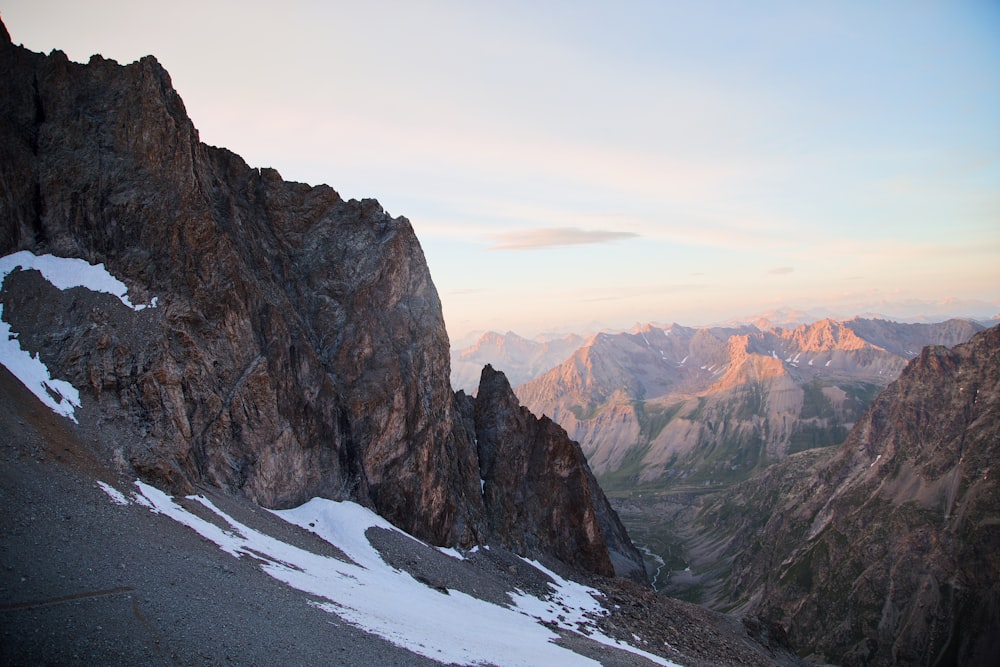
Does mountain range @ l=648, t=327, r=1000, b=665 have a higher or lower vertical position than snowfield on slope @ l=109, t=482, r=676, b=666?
lower

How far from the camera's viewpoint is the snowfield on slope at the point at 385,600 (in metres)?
36.0

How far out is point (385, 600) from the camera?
138 ft

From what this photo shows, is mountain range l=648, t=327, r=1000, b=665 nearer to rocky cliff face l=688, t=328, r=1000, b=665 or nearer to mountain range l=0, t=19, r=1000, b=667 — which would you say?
rocky cliff face l=688, t=328, r=1000, b=665

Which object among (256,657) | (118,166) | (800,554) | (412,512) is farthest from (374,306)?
(800,554)

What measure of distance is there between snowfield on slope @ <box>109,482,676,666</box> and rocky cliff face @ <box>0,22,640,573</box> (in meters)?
5.04

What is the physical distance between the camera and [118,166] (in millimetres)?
56375

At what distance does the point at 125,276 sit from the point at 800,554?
21019 centimetres

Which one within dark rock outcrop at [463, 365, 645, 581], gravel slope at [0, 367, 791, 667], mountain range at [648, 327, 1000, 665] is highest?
gravel slope at [0, 367, 791, 667]

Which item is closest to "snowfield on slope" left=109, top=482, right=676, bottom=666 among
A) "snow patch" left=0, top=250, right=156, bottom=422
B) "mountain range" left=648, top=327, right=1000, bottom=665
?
"snow patch" left=0, top=250, right=156, bottom=422

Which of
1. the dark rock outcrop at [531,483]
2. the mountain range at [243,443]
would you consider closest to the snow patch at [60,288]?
the mountain range at [243,443]

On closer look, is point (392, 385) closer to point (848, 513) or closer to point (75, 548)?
point (75, 548)

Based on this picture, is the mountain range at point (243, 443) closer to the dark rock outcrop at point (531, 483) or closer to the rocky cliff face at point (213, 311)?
the rocky cliff face at point (213, 311)

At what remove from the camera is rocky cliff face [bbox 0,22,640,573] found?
47.2 meters

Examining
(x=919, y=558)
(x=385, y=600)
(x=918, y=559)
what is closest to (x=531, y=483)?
(x=385, y=600)
